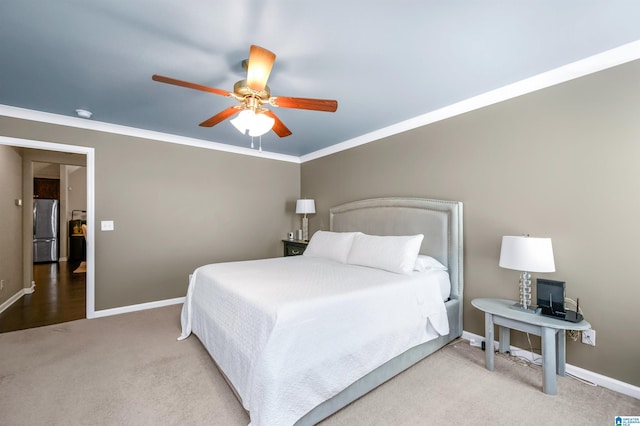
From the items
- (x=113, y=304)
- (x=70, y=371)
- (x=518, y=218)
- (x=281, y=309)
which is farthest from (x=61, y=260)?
(x=518, y=218)

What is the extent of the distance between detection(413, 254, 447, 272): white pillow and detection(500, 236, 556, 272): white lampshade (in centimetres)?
74

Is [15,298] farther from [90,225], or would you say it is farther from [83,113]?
[83,113]

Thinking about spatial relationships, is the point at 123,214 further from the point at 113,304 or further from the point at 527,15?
the point at 527,15

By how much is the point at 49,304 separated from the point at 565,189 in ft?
20.9

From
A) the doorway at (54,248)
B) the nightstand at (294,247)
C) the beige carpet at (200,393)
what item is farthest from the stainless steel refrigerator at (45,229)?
the nightstand at (294,247)

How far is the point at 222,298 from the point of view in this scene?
2201mm

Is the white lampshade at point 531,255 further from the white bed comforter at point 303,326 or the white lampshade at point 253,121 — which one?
the white lampshade at point 253,121

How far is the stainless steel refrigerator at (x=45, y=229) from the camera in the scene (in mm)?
7270

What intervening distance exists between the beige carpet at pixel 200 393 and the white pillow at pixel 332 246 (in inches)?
55.9

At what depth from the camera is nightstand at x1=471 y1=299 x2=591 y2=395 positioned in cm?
199

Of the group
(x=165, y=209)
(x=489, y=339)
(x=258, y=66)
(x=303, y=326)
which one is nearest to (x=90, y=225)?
(x=165, y=209)

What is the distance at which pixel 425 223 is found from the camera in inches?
126

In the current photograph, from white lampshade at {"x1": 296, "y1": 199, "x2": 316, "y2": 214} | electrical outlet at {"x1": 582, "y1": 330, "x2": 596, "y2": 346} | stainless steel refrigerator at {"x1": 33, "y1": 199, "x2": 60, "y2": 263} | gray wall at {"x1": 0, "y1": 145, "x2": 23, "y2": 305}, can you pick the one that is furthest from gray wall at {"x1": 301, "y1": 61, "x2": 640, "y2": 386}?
stainless steel refrigerator at {"x1": 33, "y1": 199, "x2": 60, "y2": 263}

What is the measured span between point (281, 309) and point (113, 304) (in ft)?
10.7
